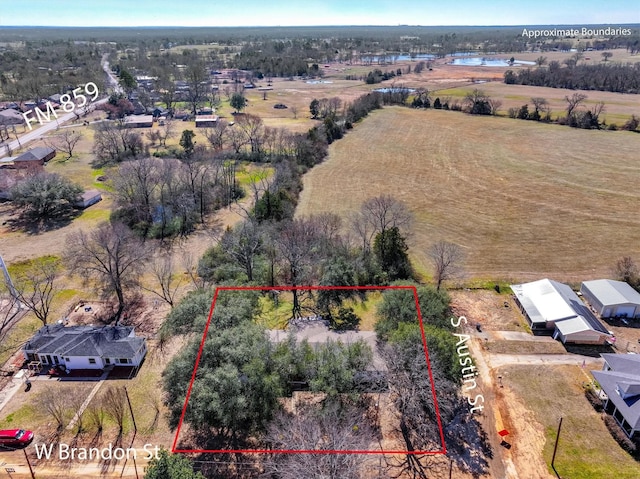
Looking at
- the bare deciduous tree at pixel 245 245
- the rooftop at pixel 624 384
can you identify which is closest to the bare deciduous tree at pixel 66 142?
the bare deciduous tree at pixel 245 245

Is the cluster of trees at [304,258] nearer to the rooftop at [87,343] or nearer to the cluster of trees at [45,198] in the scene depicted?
the rooftop at [87,343]

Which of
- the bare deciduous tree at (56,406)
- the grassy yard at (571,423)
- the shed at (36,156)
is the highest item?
the shed at (36,156)

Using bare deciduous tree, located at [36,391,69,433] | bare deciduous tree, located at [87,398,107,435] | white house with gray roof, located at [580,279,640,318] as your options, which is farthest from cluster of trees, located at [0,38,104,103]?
white house with gray roof, located at [580,279,640,318]

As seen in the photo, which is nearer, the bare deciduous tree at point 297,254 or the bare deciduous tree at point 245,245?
the bare deciduous tree at point 297,254

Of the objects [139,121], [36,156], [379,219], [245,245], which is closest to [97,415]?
[245,245]

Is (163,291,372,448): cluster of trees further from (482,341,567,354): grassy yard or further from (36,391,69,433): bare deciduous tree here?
(482,341,567,354): grassy yard

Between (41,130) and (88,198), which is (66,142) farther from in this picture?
(88,198)

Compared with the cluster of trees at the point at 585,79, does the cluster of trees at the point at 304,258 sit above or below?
below
